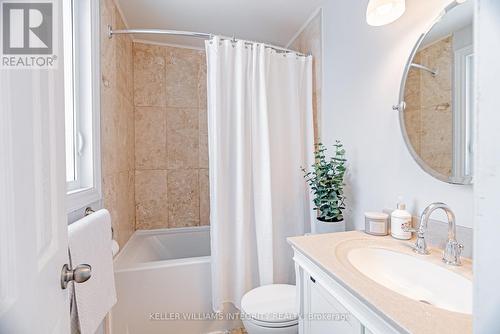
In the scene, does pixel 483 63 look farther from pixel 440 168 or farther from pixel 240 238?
pixel 240 238

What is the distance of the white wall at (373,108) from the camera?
104cm

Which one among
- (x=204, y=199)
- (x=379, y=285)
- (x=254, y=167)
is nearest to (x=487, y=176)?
(x=379, y=285)

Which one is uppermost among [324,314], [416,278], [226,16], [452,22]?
[226,16]

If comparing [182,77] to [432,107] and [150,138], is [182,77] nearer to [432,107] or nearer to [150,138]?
[150,138]

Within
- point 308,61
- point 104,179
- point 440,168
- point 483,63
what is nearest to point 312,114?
point 308,61

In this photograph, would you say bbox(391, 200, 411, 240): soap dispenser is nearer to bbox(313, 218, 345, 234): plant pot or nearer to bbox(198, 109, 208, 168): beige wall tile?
bbox(313, 218, 345, 234): plant pot

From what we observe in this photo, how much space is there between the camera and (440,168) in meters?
0.97

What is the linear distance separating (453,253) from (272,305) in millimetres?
862

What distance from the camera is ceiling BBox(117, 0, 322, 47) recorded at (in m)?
1.74

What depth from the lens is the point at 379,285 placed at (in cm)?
71

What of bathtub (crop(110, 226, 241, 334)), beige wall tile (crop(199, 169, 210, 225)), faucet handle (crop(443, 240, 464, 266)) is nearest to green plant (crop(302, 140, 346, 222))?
faucet handle (crop(443, 240, 464, 266))

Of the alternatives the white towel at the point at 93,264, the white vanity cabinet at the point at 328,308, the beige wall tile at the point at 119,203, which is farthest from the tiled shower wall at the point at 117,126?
the white vanity cabinet at the point at 328,308

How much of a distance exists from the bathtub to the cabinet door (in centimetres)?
85

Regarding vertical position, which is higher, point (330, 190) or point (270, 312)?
point (330, 190)
